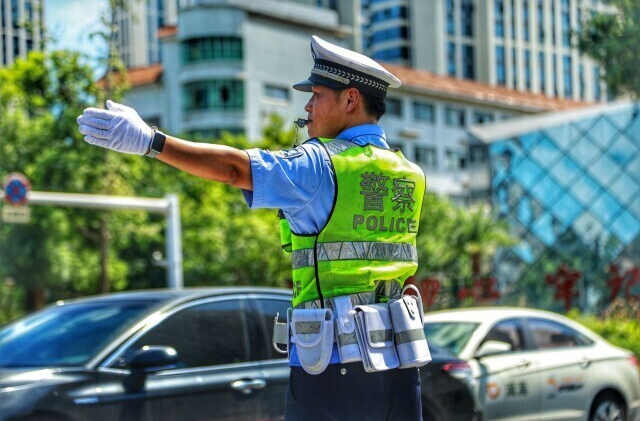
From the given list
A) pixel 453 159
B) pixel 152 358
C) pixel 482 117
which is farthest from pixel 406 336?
pixel 482 117

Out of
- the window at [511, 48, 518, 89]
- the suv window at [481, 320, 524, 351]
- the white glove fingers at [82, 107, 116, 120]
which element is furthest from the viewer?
the window at [511, 48, 518, 89]

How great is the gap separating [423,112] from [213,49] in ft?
57.9

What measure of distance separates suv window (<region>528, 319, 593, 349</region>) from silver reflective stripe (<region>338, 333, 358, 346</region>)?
21.3 feet

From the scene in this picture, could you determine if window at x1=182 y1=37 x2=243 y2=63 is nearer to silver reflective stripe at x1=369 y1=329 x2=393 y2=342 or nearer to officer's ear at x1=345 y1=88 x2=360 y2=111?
officer's ear at x1=345 y1=88 x2=360 y2=111

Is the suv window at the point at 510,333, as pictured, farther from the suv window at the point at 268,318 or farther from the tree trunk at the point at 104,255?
the tree trunk at the point at 104,255

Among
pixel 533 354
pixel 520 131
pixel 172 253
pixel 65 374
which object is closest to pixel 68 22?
pixel 172 253

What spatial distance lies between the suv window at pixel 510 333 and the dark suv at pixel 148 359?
10.1 ft

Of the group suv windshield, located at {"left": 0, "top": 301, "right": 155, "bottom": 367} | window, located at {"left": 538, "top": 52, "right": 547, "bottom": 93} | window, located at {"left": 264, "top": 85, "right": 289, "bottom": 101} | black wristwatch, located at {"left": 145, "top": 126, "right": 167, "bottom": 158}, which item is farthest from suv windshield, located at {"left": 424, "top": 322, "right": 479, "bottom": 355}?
window, located at {"left": 538, "top": 52, "right": 547, "bottom": 93}

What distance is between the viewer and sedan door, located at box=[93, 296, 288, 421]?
19.6ft

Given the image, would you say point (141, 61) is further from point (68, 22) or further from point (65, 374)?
point (65, 374)

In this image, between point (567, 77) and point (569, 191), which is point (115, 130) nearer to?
point (569, 191)

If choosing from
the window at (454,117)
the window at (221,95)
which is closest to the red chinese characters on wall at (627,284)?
the window at (221,95)

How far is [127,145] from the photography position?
303 cm

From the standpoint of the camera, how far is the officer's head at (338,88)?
3.61 m
